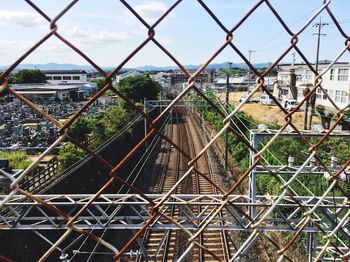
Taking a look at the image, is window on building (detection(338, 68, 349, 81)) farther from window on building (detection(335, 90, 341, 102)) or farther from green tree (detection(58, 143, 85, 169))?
green tree (detection(58, 143, 85, 169))

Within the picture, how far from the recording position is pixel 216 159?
14023 millimetres

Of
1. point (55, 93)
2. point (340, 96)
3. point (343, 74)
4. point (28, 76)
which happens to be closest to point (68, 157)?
point (340, 96)

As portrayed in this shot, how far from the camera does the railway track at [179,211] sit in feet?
22.5

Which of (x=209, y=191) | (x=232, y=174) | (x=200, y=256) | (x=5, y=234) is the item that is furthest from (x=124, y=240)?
(x=232, y=174)

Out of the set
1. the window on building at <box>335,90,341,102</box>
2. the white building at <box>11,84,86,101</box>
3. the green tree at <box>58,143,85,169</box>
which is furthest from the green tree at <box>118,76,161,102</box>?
the green tree at <box>58,143,85,169</box>

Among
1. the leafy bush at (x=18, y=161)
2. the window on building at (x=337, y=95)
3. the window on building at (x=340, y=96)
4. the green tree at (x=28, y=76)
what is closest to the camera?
the leafy bush at (x=18, y=161)

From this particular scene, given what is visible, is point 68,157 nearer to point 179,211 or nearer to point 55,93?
point 179,211

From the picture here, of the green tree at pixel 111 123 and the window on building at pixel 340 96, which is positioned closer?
the green tree at pixel 111 123

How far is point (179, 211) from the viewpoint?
9320 millimetres

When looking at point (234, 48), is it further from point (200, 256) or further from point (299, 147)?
point (299, 147)

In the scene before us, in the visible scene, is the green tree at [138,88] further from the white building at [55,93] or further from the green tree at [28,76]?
the green tree at [28,76]

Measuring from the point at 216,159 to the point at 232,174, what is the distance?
7.29 feet

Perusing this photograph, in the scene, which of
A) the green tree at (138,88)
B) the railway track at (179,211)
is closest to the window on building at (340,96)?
the railway track at (179,211)

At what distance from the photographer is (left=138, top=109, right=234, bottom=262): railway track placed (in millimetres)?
6844
